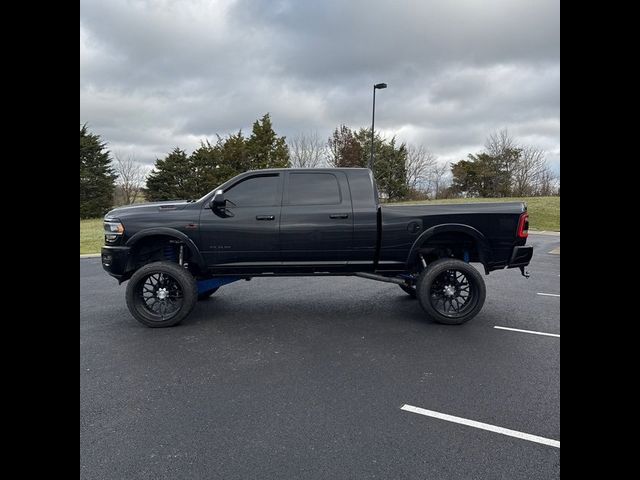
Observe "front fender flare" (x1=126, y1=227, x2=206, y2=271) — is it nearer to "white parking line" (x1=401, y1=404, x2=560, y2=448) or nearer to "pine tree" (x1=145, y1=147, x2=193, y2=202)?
"white parking line" (x1=401, y1=404, x2=560, y2=448)

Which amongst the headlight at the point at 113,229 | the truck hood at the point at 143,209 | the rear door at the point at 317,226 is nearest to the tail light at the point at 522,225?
the rear door at the point at 317,226

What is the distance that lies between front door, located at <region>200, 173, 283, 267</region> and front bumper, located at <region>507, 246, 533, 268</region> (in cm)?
313

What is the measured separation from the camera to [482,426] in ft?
8.43

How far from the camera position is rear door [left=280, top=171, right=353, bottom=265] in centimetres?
486

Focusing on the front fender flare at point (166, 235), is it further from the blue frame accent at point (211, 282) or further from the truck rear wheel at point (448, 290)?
the truck rear wheel at point (448, 290)

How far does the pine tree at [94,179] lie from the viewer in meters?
32.7

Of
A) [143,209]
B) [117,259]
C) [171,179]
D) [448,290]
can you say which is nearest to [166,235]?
[143,209]

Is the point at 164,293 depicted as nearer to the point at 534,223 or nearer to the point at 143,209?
the point at 143,209

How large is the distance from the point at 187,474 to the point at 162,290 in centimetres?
317

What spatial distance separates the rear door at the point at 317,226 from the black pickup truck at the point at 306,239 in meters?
0.01

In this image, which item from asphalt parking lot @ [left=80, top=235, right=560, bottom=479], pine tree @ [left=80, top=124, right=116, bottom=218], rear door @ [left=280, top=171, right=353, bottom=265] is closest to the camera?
asphalt parking lot @ [left=80, top=235, right=560, bottom=479]

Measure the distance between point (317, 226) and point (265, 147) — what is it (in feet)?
98.2

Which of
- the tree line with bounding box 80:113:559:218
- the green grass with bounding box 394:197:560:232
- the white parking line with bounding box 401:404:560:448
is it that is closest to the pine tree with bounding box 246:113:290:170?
Answer: the tree line with bounding box 80:113:559:218
